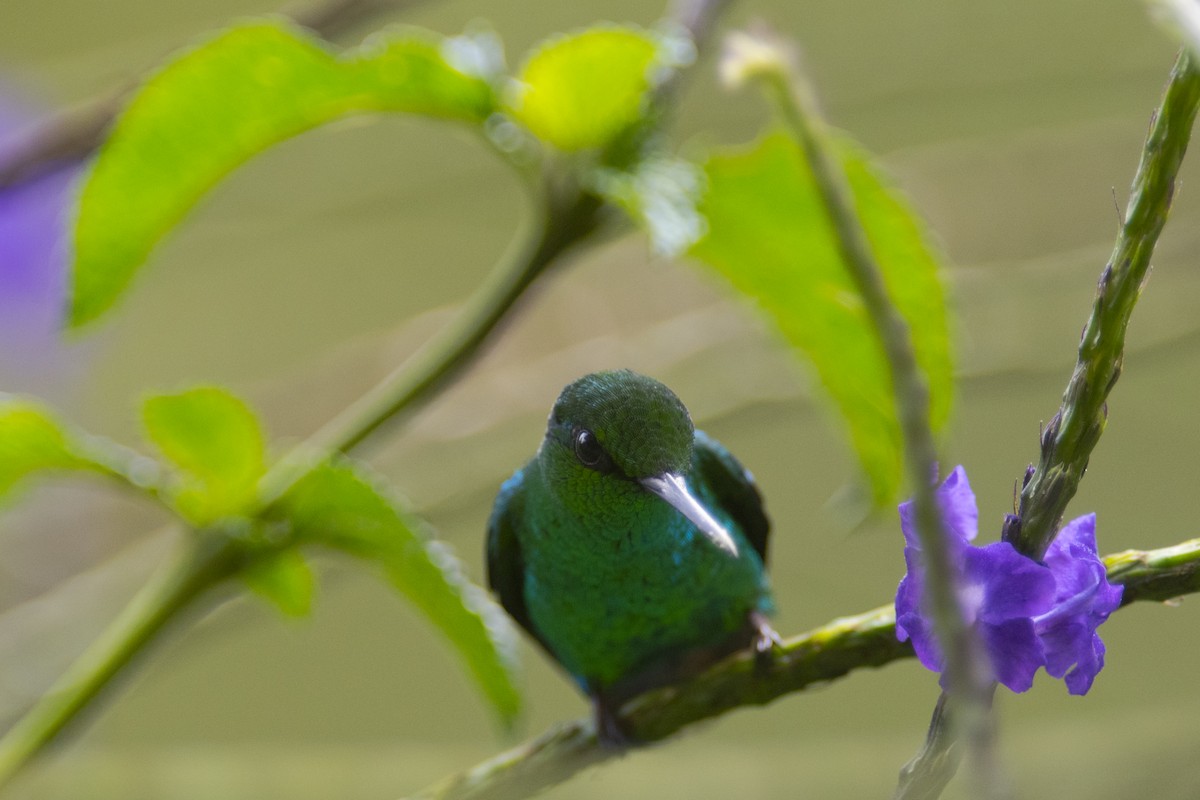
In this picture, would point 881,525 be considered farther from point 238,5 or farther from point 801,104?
point 238,5

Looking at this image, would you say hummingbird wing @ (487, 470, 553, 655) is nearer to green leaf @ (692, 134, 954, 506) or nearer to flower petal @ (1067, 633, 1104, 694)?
green leaf @ (692, 134, 954, 506)

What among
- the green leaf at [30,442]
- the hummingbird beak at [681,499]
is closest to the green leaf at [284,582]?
the green leaf at [30,442]

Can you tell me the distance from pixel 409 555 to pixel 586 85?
336mm

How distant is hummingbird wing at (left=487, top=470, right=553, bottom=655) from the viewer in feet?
3.19

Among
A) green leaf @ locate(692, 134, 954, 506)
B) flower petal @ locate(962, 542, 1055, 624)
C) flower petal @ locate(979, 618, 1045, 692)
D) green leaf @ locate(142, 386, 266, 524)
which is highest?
flower petal @ locate(962, 542, 1055, 624)

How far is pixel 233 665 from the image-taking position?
286 centimetres

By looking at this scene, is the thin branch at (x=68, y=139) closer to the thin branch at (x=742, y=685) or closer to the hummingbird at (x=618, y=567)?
the hummingbird at (x=618, y=567)

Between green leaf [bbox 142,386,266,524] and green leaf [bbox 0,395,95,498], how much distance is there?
55mm

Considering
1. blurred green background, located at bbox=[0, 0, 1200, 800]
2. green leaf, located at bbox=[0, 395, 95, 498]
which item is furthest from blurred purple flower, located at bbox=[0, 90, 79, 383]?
green leaf, located at bbox=[0, 395, 95, 498]

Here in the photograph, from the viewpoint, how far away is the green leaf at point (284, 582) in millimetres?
851

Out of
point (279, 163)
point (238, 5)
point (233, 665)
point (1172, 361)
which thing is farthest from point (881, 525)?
point (238, 5)

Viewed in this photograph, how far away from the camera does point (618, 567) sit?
830 millimetres

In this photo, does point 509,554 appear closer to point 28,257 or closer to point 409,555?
point 409,555

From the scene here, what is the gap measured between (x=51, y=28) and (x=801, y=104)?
380cm
